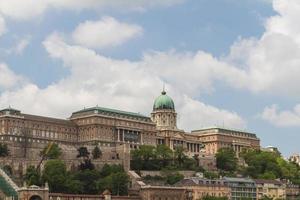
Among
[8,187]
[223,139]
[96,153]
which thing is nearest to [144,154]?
[96,153]

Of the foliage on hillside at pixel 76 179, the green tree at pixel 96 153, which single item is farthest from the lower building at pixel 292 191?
the foliage on hillside at pixel 76 179

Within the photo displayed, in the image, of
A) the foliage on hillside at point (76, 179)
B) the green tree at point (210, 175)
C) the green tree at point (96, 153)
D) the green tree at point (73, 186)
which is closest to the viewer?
the green tree at point (73, 186)

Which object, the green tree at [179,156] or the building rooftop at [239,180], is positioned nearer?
the building rooftop at [239,180]

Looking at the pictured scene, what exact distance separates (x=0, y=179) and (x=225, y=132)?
302 feet

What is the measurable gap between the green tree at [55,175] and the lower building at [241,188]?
28955 mm

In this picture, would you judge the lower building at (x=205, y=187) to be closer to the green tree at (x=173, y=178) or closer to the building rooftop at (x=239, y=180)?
the building rooftop at (x=239, y=180)

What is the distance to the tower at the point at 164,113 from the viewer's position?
174125 millimetres

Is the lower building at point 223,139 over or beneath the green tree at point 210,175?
over

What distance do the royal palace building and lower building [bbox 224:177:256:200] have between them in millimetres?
19436

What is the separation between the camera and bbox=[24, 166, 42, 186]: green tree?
105 m

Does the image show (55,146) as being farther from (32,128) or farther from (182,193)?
(182,193)

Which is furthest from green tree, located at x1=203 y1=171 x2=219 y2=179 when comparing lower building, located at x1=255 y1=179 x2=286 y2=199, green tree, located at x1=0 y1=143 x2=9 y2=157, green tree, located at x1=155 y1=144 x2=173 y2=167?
green tree, located at x1=0 y1=143 x2=9 y2=157

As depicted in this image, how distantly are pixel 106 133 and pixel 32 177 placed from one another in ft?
151

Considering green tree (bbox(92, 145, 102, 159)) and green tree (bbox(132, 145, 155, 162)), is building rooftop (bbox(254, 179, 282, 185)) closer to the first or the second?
green tree (bbox(132, 145, 155, 162))
